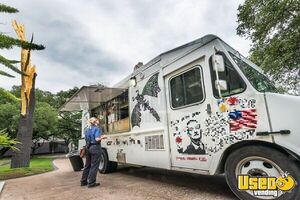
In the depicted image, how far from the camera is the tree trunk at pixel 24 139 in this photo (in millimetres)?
10844

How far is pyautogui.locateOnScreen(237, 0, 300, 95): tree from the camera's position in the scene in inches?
423

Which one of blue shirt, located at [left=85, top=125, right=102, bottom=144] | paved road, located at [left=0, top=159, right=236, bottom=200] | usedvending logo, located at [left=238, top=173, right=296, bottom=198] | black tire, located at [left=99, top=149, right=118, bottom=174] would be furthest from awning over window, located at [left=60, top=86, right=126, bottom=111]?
usedvending logo, located at [left=238, top=173, right=296, bottom=198]

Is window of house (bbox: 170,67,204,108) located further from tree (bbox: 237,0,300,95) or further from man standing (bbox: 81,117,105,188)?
tree (bbox: 237,0,300,95)

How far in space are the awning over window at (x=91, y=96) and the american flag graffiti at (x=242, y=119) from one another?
3.80 meters

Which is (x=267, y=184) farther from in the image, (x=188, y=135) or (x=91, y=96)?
(x=91, y=96)

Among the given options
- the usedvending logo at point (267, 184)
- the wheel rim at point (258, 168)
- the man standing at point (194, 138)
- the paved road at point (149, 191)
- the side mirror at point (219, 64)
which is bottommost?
the paved road at point (149, 191)

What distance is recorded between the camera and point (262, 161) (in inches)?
131

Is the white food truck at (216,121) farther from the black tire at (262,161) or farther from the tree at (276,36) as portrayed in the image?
the tree at (276,36)

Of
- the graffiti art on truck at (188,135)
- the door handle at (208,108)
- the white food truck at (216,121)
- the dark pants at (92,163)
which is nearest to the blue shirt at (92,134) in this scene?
the dark pants at (92,163)

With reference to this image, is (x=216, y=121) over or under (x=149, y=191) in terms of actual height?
over

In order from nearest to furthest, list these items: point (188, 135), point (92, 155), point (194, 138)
Result: point (194, 138), point (188, 135), point (92, 155)

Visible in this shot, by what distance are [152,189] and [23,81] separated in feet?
29.6

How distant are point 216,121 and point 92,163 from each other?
11.0 ft

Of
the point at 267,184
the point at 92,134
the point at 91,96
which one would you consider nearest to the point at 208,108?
the point at 267,184
